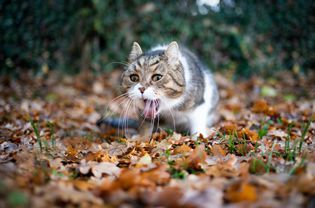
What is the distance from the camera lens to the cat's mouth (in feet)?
10.9

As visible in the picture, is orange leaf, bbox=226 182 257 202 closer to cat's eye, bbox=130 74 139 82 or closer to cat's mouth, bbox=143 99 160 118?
cat's mouth, bbox=143 99 160 118

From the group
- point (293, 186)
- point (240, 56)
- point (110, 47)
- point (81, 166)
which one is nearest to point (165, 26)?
point (110, 47)

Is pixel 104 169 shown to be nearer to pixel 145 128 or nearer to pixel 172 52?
pixel 145 128

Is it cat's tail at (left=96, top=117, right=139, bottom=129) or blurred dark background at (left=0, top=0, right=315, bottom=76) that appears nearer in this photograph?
cat's tail at (left=96, top=117, right=139, bottom=129)

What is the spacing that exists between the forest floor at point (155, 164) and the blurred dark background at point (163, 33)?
153cm

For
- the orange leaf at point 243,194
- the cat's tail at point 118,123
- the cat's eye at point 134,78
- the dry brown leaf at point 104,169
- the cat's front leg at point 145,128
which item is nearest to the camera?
the orange leaf at point 243,194

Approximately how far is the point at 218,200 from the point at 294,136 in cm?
204

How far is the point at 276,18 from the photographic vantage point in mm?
7449

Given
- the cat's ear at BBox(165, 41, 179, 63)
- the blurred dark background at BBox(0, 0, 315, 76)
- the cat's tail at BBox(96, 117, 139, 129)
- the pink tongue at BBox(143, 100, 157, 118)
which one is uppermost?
the blurred dark background at BBox(0, 0, 315, 76)

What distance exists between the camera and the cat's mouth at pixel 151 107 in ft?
10.9

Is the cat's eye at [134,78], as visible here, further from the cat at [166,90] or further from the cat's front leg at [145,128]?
the cat's front leg at [145,128]

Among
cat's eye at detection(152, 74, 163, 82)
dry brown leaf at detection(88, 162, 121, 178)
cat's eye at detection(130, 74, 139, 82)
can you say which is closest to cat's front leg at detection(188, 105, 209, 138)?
cat's eye at detection(152, 74, 163, 82)

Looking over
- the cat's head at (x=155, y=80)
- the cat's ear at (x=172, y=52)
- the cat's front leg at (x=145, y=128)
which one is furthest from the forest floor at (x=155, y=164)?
the cat's ear at (x=172, y=52)

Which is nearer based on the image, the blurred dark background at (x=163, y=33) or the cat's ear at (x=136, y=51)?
the cat's ear at (x=136, y=51)
